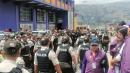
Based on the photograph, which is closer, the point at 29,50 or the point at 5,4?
the point at 29,50

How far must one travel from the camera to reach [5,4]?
33.9 m

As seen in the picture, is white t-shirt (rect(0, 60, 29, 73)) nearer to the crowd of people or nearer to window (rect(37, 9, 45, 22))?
the crowd of people

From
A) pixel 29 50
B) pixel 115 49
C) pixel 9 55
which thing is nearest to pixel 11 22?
pixel 29 50

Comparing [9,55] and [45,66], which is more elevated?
[9,55]

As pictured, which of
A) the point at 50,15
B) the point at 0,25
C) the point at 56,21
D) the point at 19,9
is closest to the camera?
the point at 0,25

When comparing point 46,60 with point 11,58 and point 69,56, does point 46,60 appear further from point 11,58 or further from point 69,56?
point 11,58

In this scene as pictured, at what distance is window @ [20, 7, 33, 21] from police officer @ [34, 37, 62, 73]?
95.5 feet

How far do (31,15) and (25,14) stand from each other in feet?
9.70

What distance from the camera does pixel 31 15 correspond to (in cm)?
4275

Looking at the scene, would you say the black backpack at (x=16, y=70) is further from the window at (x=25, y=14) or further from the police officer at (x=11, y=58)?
the window at (x=25, y=14)

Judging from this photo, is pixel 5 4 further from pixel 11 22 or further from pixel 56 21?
pixel 56 21

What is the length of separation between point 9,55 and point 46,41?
4.46m

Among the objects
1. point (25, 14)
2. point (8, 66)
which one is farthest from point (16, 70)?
point (25, 14)

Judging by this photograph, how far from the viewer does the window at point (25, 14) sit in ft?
128
